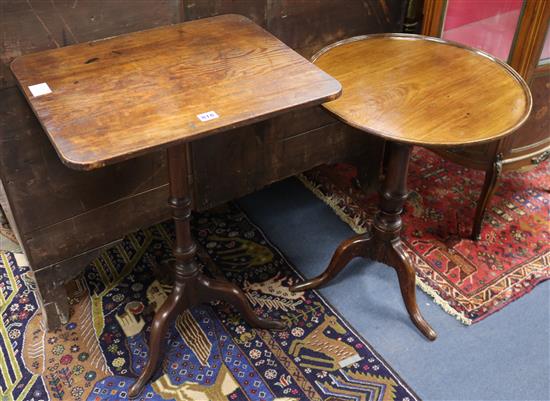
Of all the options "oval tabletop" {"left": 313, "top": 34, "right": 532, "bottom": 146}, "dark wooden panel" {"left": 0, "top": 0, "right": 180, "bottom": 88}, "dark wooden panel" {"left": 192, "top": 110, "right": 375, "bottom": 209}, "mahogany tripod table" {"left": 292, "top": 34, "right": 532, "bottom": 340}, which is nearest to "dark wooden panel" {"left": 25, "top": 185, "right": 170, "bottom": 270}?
"dark wooden panel" {"left": 192, "top": 110, "right": 375, "bottom": 209}

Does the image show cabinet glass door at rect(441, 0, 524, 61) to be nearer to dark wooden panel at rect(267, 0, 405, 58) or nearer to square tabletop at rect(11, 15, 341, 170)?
dark wooden panel at rect(267, 0, 405, 58)

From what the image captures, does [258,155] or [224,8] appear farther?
[258,155]

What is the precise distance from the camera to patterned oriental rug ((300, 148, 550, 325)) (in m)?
2.28

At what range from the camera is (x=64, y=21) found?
1.65m

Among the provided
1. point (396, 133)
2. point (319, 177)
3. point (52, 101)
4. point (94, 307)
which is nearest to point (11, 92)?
point (52, 101)

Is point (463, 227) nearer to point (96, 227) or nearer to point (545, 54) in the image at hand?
point (545, 54)

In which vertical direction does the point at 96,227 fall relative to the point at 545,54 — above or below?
below

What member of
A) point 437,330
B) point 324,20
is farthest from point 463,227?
point 324,20

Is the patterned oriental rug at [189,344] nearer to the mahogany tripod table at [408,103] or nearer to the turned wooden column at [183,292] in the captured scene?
the turned wooden column at [183,292]

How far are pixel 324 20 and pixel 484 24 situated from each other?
671 millimetres

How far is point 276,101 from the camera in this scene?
58.4 inches

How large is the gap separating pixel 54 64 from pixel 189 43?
0.37m

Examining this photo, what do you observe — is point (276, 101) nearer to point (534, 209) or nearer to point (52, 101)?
point (52, 101)

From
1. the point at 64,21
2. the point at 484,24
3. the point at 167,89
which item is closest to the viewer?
the point at 167,89
